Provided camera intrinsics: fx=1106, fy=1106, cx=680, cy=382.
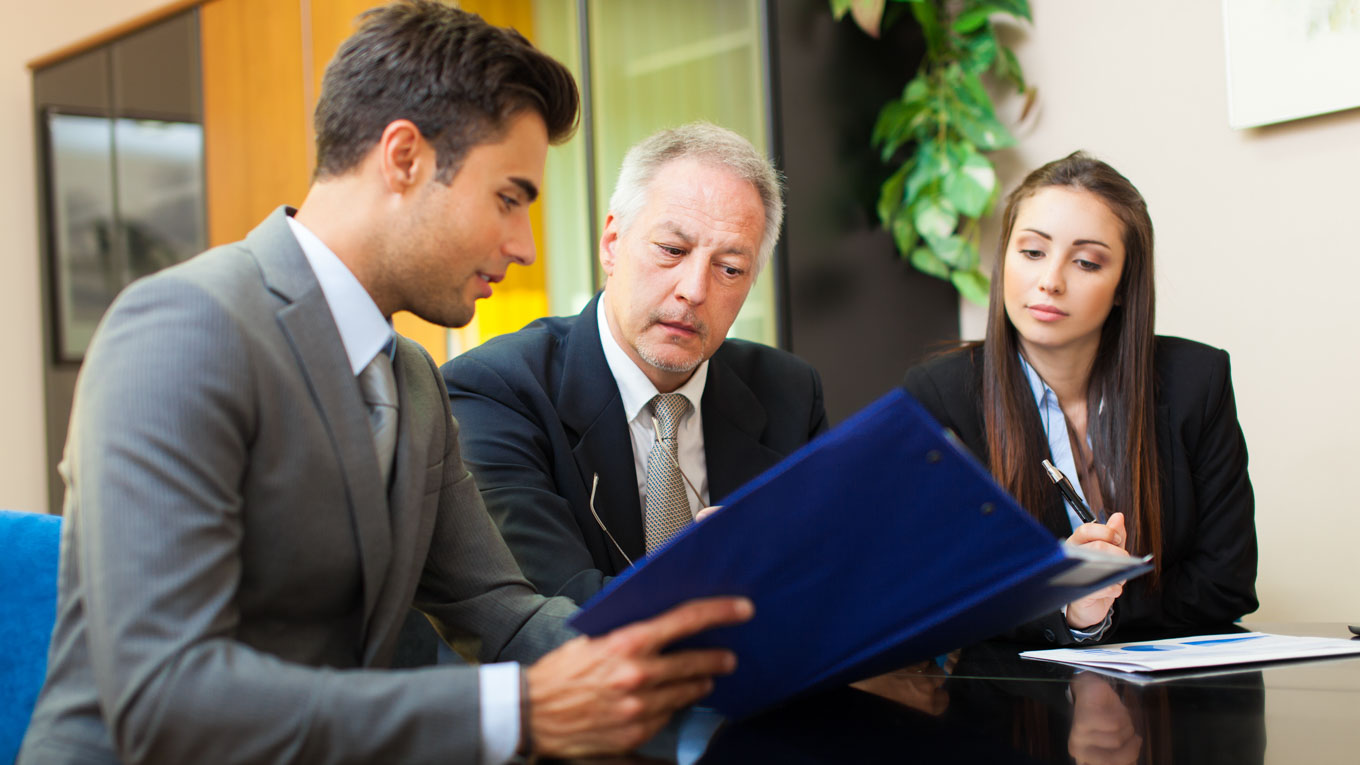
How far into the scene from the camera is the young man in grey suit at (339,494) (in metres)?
0.74

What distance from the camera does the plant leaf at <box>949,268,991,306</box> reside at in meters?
2.98

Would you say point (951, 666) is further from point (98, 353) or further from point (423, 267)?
point (98, 353)

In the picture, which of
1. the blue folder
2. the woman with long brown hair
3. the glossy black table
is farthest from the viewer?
the woman with long brown hair

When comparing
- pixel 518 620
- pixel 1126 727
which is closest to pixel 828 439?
pixel 1126 727

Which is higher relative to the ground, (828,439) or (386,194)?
(386,194)

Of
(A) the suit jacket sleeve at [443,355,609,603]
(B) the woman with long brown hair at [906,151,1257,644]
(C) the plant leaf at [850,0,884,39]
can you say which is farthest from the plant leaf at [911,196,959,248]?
(A) the suit jacket sleeve at [443,355,609,603]

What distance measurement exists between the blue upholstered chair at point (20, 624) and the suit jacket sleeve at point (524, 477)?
19.9 inches

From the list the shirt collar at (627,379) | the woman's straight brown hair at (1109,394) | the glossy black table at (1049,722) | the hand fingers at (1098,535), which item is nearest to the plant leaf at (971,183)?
the woman's straight brown hair at (1109,394)

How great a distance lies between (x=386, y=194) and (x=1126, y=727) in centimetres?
79

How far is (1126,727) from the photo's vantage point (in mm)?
924

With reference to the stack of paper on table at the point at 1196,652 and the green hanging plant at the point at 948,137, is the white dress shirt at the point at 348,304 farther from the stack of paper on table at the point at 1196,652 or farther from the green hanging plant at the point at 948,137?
the green hanging plant at the point at 948,137

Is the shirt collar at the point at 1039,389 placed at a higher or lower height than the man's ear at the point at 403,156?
lower

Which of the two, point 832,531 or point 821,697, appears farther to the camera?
point 821,697

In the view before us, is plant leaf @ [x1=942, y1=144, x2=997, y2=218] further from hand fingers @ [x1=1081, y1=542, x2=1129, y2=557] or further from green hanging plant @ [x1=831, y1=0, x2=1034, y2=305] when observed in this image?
hand fingers @ [x1=1081, y1=542, x2=1129, y2=557]
